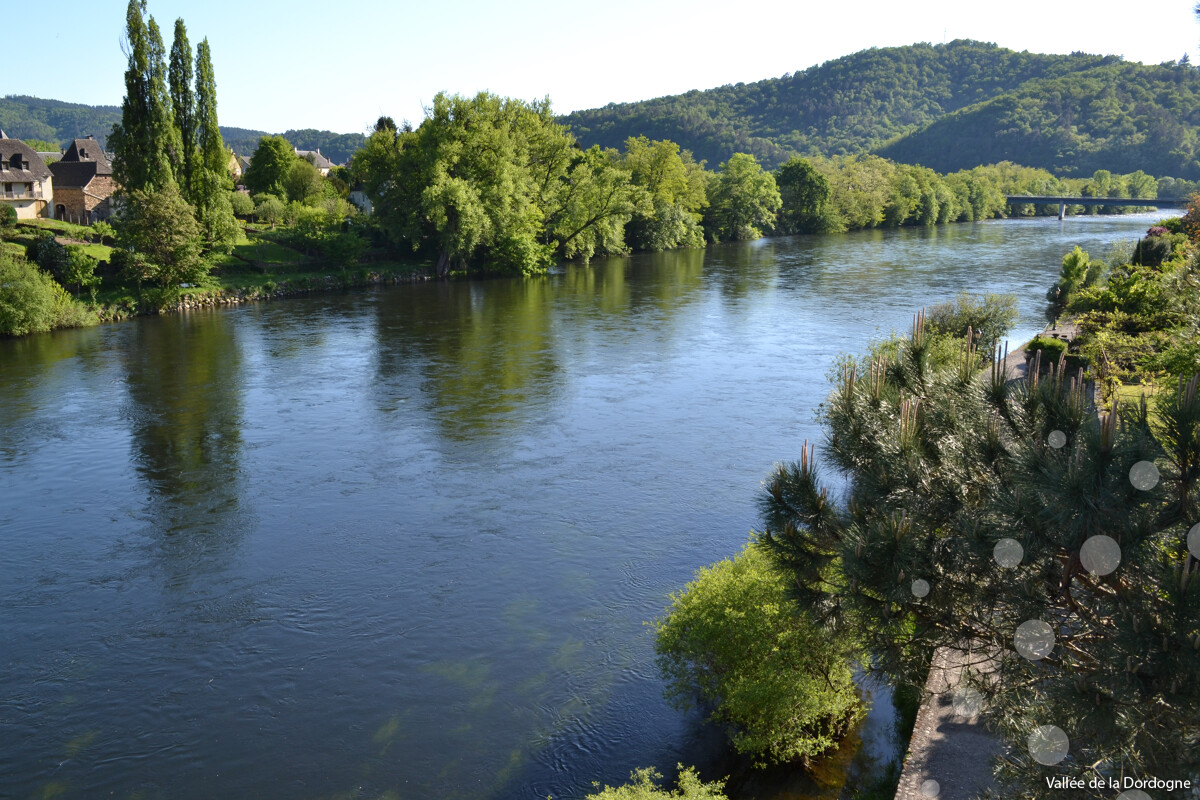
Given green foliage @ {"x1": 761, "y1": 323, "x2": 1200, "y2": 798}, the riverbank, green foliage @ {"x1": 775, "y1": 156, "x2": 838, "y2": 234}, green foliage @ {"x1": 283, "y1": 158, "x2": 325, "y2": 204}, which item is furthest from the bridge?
green foliage @ {"x1": 761, "y1": 323, "x2": 1200, "y2": 798}

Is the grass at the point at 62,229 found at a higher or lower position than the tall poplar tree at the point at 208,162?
lower

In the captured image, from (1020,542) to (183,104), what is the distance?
56054mm

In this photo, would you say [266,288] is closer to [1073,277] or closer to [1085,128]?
[1073,277]

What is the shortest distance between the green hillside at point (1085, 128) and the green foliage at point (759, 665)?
7073 inches

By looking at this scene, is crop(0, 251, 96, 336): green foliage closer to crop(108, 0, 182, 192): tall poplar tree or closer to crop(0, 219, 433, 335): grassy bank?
crop(0, 219, 433, 335): grassy bank

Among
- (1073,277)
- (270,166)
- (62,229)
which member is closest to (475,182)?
(62,229)

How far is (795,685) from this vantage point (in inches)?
462

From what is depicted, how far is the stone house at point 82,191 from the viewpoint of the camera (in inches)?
2790

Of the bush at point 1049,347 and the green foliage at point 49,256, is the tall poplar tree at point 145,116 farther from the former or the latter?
the bush at point 1049,347

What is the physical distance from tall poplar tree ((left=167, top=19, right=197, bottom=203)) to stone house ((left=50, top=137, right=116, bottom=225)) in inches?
837

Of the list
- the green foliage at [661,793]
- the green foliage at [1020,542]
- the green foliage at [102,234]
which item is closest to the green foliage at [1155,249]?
the green foliage at [1020,542]

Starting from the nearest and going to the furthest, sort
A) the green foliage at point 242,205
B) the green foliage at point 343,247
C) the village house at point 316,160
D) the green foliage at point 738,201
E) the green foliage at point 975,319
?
the green foliage at point 975,319, the green foliage at point 343,247, the green foliage at point 242,205, the green foliage at point 738,201, the village house at point 316,160

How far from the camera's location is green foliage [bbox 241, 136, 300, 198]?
81062 millimetres

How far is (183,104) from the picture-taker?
5212 centimetres
